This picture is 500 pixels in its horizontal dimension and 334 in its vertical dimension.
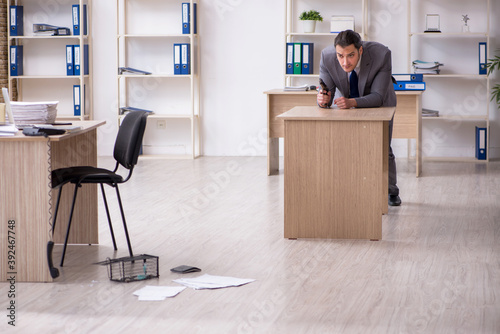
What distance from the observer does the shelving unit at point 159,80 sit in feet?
25.9

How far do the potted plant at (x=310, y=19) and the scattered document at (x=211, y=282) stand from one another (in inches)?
182

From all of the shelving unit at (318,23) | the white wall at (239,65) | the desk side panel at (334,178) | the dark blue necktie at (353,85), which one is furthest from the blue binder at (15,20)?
the desk side panel at (334,178)

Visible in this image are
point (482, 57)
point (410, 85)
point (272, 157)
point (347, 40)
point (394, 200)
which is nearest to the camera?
point (347, 40)

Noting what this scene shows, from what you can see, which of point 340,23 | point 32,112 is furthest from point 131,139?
point 340,23

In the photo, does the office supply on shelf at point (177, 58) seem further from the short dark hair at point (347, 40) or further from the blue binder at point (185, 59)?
the short dark hair at point (347, 40)

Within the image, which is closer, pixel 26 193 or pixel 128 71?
pixel 26 193

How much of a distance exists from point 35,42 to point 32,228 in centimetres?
522

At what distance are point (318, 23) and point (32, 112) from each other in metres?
4.60

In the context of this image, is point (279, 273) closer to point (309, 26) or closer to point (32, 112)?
point (32, 112)

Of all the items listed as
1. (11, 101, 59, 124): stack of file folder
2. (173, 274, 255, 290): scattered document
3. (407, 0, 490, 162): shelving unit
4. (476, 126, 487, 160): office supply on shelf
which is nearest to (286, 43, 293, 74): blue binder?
(407, 0, 490, 162): shelving unit

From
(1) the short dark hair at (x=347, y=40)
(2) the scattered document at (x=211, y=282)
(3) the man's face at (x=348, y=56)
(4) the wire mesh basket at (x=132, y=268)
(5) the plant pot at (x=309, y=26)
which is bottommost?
(2) the scattered document at (x=211, y=282)

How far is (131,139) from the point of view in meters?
3.55

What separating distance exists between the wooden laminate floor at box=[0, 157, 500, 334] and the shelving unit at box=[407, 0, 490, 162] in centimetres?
213

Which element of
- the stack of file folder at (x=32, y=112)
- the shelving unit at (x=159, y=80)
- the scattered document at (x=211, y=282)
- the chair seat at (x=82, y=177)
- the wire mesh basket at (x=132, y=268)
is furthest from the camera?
the shelving unit at (x=159, y=80)
